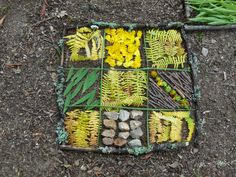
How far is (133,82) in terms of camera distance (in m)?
4.04

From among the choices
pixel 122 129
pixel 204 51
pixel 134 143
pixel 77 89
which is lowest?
pixel 134 143

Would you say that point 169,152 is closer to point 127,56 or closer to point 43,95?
point 127,56

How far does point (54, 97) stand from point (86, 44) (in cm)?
65

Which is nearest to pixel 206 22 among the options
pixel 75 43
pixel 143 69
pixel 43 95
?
pixel 143 69

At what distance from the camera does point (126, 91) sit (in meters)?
4.01

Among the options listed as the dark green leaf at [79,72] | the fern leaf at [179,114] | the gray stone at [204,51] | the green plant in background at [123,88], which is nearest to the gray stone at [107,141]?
the green plant in background at [123,88]

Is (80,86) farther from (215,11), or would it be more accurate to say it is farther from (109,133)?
(215,11)

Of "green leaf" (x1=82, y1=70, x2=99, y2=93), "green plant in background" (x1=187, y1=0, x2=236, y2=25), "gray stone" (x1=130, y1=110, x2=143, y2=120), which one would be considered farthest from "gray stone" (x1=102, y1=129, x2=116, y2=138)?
"green plant in background" (x1=187, y1=0, x2=236, y2=25)

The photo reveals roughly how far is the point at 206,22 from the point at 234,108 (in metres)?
0.98

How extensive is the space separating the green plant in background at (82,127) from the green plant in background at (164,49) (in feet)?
2.79

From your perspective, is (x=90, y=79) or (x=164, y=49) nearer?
(x=90, y=79)

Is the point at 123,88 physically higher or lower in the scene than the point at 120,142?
higher

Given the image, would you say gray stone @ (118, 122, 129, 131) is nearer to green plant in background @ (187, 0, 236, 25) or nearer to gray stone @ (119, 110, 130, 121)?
gray stone @ (119, 110, 130, 121)

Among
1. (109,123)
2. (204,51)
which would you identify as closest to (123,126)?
(109,123)
